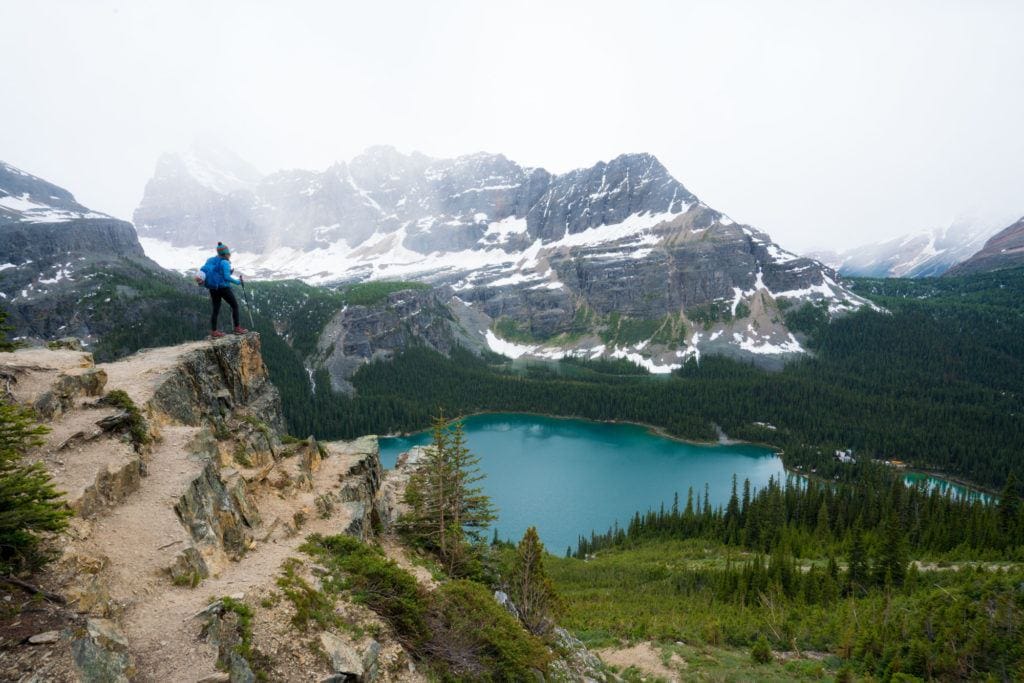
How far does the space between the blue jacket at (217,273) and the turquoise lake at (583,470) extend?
5230cm

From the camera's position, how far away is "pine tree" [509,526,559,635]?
1847 centimetres

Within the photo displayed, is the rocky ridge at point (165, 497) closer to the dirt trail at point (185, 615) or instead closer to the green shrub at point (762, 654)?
the dirt trail at point (185, 615)

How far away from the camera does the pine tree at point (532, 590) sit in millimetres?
18469

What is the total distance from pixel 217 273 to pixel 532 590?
56.9ft

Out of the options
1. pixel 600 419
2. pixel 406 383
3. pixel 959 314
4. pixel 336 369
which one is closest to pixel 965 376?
pixel 959 314

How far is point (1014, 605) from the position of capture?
1858 cm

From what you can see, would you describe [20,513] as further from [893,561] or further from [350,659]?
[893,561]

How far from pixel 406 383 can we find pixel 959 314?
204 metres

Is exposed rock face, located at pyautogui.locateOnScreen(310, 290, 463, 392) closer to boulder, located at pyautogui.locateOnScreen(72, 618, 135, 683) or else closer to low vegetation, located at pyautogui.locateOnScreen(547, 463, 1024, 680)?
low vegetation, located at pyautogui.locateOnScreen(547, 463, 1024, 680)

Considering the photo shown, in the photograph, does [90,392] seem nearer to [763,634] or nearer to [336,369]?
[763,634]

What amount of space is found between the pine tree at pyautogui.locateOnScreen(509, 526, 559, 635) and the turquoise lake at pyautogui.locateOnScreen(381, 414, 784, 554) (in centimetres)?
4336

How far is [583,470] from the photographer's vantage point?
300ft

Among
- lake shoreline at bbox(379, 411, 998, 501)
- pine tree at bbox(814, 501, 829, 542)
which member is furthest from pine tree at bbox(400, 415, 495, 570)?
lake shoreline at bbox(379, 411, 998, 501)

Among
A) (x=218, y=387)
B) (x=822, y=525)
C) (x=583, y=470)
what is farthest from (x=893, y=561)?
(x=583, y=470)
